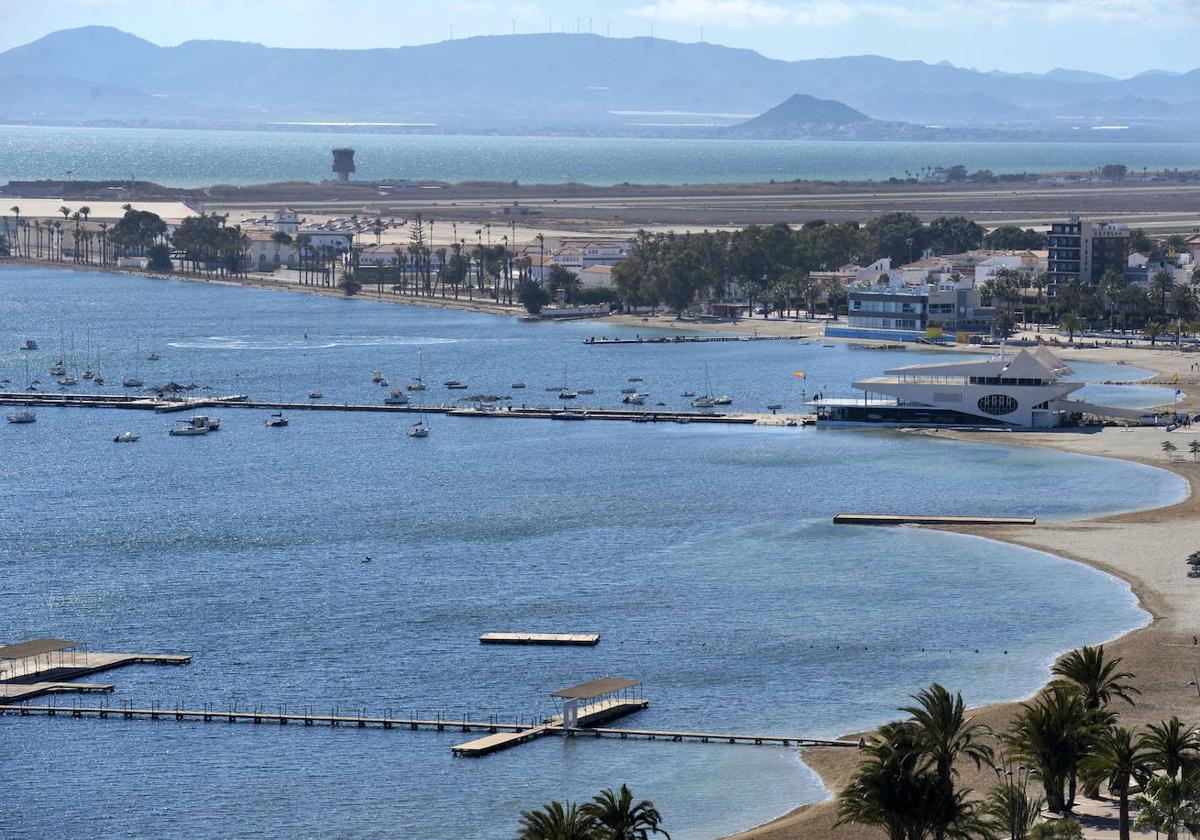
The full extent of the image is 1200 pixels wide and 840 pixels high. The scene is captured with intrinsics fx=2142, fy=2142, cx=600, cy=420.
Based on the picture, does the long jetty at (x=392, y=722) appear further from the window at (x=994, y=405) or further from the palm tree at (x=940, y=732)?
the window at (x=994, y=405)

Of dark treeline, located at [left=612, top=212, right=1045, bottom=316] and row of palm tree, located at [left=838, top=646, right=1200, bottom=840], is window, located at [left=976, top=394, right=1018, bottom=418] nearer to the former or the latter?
dark treeline, located at [left=612, top=212, right=1045, bottom=316]

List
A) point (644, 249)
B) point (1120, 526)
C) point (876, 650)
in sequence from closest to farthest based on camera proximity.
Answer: point (876, 650) < point (1120, 526) < point (644, 249)

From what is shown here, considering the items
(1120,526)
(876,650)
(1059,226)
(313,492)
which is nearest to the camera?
(876,650)

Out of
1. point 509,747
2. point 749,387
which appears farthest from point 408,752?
point 749,387

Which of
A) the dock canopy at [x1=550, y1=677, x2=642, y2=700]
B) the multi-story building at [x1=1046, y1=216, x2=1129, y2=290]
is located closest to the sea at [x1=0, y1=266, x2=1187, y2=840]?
the dock canopy at [x1=550, y1=677, x2=642, y2=700]

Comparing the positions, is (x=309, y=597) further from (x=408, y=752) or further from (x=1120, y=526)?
(x=1120, y=526)

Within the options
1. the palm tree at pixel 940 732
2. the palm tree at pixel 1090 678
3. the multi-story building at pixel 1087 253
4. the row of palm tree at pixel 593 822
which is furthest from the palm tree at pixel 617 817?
the multi-story building at pixel 1087 253
